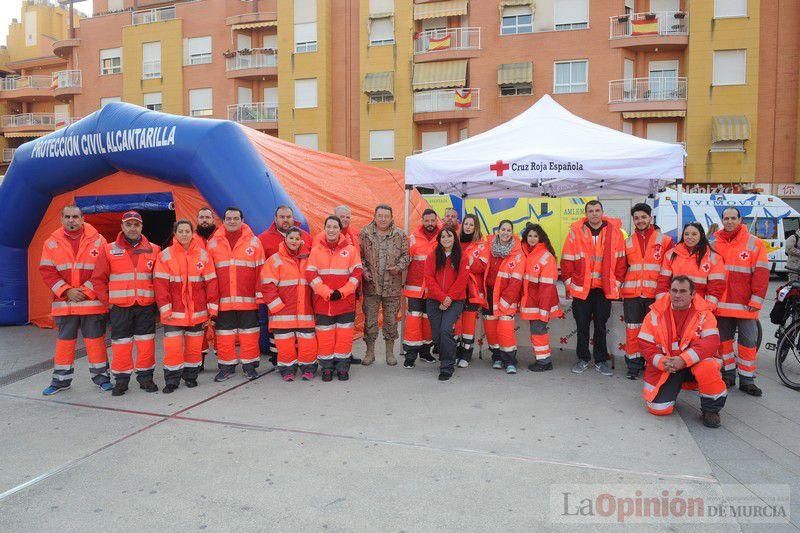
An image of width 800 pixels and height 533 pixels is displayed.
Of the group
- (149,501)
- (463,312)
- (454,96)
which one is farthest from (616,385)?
(454,96)

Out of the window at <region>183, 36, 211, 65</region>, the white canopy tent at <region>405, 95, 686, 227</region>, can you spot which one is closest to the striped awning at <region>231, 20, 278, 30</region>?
the window at <region>183, 36, 211, 65</region>

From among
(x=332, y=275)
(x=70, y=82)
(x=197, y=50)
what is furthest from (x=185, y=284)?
(x=70, y=82)

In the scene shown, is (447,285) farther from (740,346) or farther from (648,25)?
(648,25)

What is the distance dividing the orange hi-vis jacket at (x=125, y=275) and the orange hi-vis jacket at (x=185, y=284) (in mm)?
101

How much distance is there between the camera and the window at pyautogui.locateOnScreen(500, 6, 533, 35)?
2567cm

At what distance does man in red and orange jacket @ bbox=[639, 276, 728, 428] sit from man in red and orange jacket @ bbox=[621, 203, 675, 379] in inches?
38.3

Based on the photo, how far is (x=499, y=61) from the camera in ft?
85.2

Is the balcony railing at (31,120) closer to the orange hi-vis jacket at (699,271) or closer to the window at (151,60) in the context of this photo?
the window at (151,60)

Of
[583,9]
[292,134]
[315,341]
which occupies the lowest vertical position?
[315,341]

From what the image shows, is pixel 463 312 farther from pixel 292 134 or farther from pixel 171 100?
pixel 171 100

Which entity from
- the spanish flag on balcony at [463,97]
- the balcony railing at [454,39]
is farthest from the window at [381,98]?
the spanish flag on balcony at [463,97]

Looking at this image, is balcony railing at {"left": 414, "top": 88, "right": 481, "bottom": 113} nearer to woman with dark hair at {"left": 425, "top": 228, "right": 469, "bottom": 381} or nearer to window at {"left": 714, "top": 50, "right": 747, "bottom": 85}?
window at {"left": 714, "top": 50, "right": 747, "bottom": 85}

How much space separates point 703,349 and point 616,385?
1342 mm

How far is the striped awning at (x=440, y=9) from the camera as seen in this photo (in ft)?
86.1
